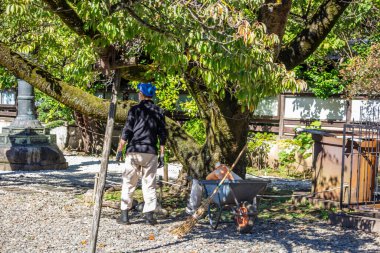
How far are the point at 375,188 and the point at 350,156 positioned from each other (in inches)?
30.1

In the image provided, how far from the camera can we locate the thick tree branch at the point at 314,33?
9.95 meters

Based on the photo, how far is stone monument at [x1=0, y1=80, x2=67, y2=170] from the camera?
15344 millimetres

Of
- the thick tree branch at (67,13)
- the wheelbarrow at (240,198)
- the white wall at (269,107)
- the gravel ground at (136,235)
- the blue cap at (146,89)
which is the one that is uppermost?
the thick tree branch at (67,13)

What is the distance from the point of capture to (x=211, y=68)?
626cm

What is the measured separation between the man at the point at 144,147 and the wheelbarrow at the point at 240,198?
0.70 meters

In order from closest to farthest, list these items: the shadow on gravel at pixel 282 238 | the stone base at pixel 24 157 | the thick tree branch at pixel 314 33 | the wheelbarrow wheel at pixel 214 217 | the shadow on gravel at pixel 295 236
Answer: the shadow on gravel at pixel 282 238, the shadow on gravel at pixel 295 236, the wheelbarrow wheel at pixel 214 217, the thick tree branch at pixel 314 33, the stone base at pixel 24 157

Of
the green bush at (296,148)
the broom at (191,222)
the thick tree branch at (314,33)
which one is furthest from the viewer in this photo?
the green bush at (296,148)

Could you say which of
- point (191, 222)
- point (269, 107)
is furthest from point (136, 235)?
point (269, 107)

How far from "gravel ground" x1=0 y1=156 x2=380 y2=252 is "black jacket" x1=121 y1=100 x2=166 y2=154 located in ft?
3.44

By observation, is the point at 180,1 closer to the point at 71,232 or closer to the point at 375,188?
the point at 71,232

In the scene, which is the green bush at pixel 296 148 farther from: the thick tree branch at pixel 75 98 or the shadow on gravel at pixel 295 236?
the shadow on gravel at pixel 295 236

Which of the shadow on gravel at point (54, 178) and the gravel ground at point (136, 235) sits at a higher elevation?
the shadow on gravel at point (54, 178)

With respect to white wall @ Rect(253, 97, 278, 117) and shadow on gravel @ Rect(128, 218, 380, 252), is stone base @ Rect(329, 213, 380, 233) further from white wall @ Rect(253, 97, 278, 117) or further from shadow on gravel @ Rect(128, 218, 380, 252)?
white wall @ Rect(253, 97, 278, 117)

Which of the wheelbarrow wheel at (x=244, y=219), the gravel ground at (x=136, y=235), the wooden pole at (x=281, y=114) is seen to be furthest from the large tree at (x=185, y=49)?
the wooden pole at (x=281, y=114)
